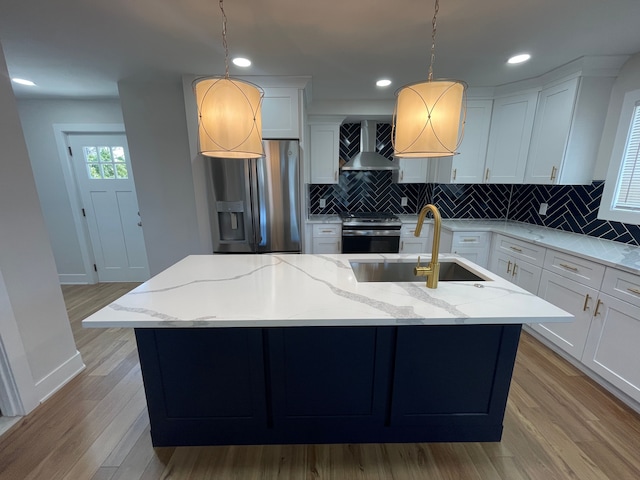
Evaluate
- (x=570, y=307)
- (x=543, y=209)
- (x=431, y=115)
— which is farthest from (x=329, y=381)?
(x=543, y=209)

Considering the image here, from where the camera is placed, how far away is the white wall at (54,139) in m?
3.18

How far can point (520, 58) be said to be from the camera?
2180 millimetres

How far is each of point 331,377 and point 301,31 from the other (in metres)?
2.16

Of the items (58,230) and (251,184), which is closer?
(251,184)

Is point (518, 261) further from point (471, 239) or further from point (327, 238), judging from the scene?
point (327, 238)

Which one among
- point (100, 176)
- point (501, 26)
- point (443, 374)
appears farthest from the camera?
point (100, 176)

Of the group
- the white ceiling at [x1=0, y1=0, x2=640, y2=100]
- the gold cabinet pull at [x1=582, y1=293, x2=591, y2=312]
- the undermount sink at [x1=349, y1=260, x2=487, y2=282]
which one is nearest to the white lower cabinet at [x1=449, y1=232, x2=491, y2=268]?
the gold cabinet pull at [x1=582, y1=293, x2=591, y2=312]

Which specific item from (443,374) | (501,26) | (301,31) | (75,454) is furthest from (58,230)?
(501,26)

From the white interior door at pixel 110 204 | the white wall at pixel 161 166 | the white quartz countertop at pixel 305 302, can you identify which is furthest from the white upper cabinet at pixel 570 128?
the white interior door at pixel 110 204

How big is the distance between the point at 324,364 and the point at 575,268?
2.07 m

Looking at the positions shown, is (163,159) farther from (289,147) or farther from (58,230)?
(58,230)

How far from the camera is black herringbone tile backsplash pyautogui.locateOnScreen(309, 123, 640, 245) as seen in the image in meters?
2.49

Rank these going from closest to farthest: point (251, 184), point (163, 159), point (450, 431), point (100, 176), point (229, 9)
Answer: point (450, 431), point (229, 9), point (251, 184), point (163, 159), point (100, 176)

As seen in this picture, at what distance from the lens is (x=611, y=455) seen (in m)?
1.39
